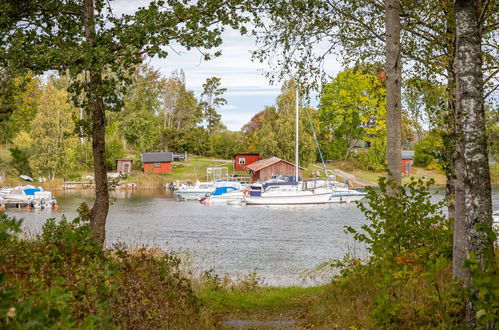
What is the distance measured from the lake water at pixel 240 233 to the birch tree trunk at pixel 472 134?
6.84 meters

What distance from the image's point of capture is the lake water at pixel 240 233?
17109 millimetres

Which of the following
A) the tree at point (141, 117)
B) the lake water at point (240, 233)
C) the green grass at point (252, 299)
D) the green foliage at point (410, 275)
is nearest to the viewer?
the green foliage at point (410, 275)

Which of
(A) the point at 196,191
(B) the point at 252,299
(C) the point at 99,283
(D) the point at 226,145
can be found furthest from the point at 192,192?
(C) the point at 99,283

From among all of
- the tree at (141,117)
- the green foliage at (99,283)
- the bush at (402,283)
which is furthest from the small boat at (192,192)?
the green foliage at (99,283)

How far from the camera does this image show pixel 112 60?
7.99 m

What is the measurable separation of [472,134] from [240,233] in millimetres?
23091

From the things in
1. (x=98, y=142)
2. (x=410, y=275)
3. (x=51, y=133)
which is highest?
(x=51, y=133)

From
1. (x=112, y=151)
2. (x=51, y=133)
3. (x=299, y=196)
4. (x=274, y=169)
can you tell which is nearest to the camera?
(x=299, y=196)

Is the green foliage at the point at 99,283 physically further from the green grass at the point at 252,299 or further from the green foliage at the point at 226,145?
the green foliage at the point at 226,145

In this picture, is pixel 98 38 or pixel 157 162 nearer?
Answer: pixel 98 38

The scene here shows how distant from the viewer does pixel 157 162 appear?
62406 mm

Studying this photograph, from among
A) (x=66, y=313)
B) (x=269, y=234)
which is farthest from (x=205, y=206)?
(x=66, y=313)

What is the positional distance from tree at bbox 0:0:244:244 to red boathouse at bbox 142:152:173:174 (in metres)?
53.3

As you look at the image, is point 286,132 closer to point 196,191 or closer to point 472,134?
point 196,191
